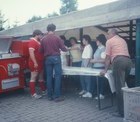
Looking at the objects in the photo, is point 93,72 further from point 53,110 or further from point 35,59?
point 35,59

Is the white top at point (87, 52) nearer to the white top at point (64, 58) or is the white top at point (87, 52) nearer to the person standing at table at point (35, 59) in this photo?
the white top at point (64, 58)

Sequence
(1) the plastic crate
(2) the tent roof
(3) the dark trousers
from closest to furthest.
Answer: (1) the plastic crate < (3) the dark trousers < (2) the tent roof

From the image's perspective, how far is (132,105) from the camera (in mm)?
4477

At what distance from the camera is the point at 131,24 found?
31.5 feet

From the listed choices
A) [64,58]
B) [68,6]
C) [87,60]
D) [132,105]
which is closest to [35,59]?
A: [64,58]

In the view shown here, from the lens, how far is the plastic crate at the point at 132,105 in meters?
4.38

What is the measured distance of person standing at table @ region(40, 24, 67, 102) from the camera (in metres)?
7.09

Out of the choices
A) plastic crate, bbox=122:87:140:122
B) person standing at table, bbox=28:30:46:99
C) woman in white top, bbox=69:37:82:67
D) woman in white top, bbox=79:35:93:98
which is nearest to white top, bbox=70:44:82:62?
woman in white top, bbox=69:37:82:67

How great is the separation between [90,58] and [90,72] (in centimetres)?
112

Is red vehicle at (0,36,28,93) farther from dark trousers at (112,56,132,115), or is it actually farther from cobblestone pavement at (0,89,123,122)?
dark trousers at (112,56,132,115)

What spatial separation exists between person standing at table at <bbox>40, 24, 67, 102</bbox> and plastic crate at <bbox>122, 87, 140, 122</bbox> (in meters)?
2.89

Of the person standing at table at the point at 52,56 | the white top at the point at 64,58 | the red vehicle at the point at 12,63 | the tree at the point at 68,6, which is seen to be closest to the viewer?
the person standing at table at the point at 52,56

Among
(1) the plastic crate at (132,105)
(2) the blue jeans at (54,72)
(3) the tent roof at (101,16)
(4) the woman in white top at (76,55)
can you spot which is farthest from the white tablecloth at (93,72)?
(1) the plastic crate at (132,105)

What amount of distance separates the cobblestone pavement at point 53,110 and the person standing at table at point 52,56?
0.43 m
